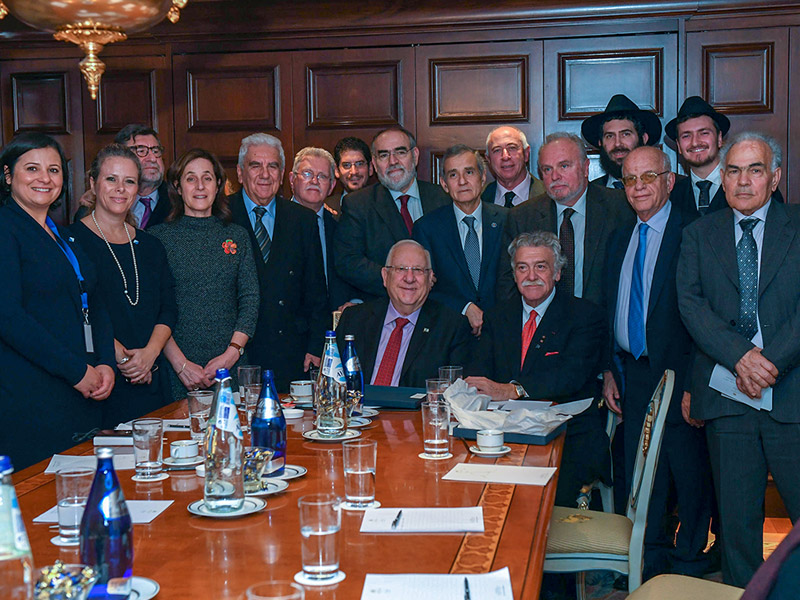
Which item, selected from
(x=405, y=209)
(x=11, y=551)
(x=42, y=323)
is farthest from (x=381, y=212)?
(x=11, y=551)

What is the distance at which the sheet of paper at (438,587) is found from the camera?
131cm

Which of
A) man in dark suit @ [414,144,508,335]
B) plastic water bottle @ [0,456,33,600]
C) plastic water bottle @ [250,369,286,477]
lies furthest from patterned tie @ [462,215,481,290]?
plastic water bottle @ [0,456,33,600]

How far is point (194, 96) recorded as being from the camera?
545 centimetres

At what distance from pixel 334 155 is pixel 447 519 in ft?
12.1

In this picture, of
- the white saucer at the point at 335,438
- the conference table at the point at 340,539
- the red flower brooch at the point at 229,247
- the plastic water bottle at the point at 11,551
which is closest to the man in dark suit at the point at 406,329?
the red flower brooch at the point at 229,247

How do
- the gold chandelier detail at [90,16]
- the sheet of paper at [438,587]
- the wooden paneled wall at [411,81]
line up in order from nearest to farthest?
the sheet of paper at [438,587]
the gold chandelier detail at [90,16]
the wooden paneled wall at [411,81]

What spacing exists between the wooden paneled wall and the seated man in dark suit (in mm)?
1861

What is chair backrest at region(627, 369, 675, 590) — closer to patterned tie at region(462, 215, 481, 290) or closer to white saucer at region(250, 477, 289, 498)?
Answer: white saucer at region(250, 477, 289, 498)

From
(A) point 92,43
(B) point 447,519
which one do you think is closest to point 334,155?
(A) point 92,43

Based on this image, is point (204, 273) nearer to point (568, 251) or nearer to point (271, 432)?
point (568, 251)

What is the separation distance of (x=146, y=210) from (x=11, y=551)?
3284mm

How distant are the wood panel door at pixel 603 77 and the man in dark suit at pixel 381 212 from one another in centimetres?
115

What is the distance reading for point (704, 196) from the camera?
13.4 ft

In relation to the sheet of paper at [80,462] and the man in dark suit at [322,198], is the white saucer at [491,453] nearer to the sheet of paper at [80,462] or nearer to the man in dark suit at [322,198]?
the sheet of paper at [80,462]
